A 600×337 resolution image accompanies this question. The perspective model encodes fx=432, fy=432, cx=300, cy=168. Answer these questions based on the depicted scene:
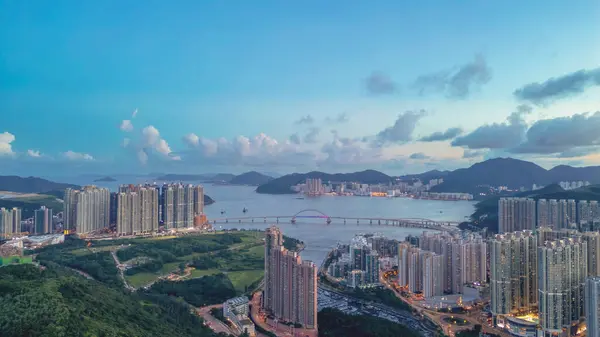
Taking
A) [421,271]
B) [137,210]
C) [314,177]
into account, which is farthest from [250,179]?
[421,271]

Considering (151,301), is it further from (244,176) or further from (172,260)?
(244,176)

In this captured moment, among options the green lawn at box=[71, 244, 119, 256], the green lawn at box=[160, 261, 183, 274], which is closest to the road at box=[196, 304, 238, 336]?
the green lawn at box=[160, 261, 183, 274]

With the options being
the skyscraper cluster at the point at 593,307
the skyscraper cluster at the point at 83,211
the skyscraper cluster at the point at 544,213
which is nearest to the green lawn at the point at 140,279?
the skyscraper cluster at the point at 83,211

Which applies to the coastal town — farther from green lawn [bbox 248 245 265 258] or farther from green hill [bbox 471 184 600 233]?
green lawn [bbox 248 245 265 258]

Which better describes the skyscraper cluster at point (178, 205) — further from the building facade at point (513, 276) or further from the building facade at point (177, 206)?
the building facade at point (513, 276)

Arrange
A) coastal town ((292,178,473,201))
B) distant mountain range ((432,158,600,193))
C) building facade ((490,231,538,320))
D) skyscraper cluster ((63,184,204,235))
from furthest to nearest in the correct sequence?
1. coastal town ((292,178,473,201))
2. distant mountain range ((432,158,600,193))
3. skyscraper cluster ((63,184,204,235))
4. building facade ((490,231,538,320))

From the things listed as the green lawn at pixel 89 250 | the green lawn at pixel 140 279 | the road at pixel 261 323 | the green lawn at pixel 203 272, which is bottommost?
the road at pixel 261 323
